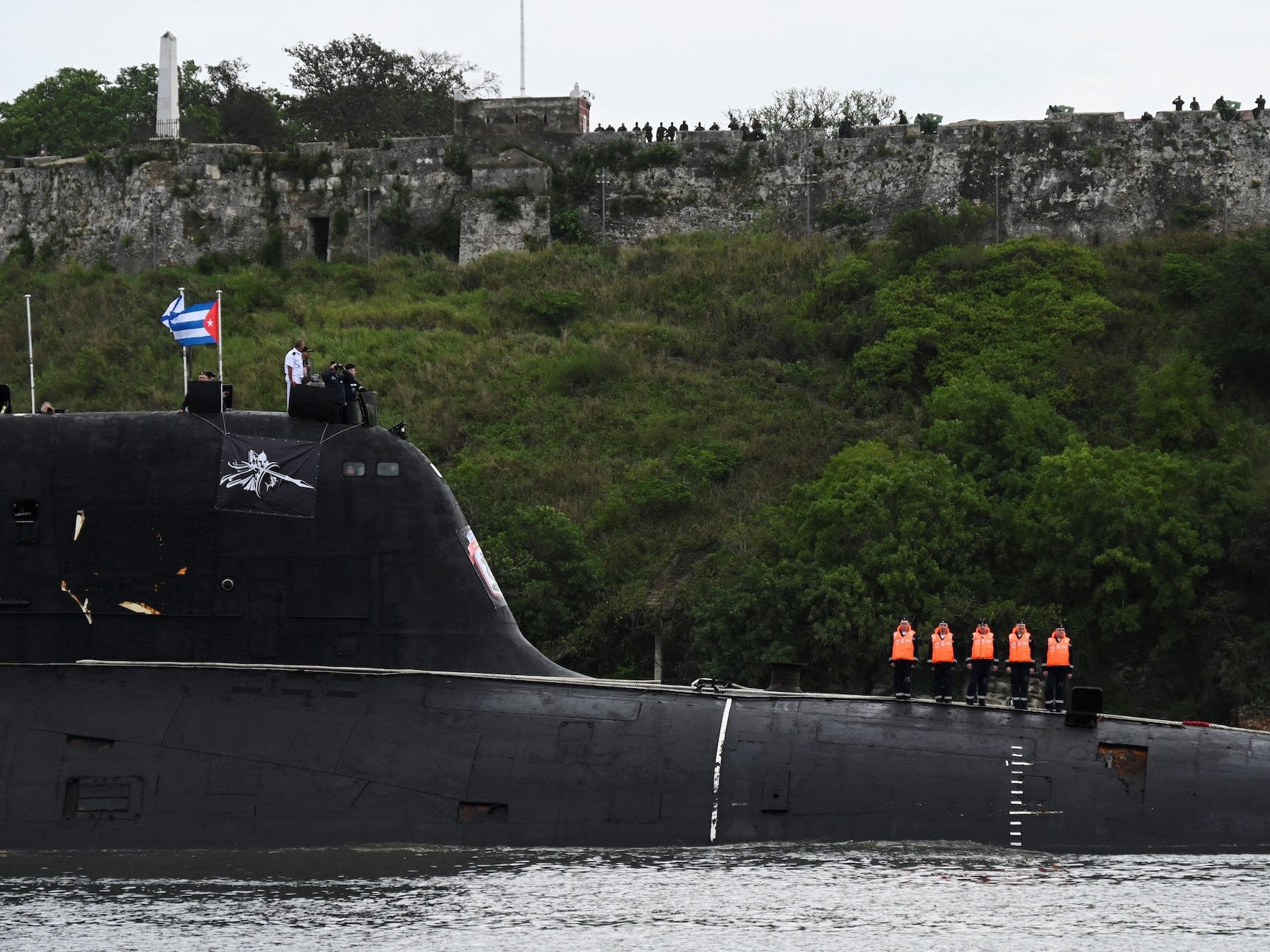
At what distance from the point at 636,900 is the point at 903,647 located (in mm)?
6012

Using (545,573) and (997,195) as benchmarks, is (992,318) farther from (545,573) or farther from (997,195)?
(545,573)

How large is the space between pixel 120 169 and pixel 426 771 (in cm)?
4287

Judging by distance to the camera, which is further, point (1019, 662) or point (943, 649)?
point (943, 649)

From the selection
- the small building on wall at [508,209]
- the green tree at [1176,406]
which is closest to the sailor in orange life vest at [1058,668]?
the green tree at [1176,406]

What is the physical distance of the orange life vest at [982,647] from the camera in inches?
1013

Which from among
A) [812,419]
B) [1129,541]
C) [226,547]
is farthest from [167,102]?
[226,547]

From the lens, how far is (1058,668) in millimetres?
25672

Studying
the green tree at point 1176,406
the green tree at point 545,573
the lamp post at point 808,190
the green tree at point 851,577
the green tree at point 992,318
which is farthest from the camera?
the lamp post at point 808,190

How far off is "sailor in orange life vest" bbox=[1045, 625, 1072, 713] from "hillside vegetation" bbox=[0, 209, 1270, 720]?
36.0ft

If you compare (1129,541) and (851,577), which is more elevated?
(1129,541)

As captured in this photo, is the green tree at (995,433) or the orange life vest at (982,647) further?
the green tree at (995,433)

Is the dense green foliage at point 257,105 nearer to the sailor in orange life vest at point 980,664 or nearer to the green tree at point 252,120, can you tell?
the green tree at point 252,120

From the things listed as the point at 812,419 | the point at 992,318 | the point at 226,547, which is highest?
the point at 992,318

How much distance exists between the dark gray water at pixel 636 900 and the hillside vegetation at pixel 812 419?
546 inches
